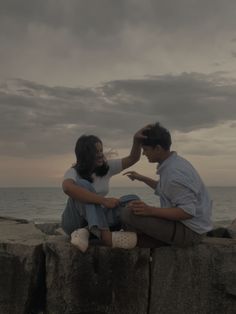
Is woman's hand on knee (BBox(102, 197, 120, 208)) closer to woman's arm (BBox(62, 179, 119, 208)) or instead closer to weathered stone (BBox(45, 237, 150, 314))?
woman's arm (BBox(62, 179, 119, 208))

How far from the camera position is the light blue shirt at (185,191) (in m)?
4.56

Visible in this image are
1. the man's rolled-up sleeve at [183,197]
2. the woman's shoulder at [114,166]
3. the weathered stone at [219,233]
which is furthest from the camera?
the weathered stone at [219,233]

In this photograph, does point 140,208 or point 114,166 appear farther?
point 114,166

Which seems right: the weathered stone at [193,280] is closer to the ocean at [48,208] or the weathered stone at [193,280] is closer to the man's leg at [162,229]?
the man's leg at [162,229]

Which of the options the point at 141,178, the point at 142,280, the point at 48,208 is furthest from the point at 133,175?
the point at 48,208

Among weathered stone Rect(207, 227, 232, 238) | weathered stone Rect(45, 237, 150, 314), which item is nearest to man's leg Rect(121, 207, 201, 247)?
weathered stone Rect(45, 237, 150, 314)

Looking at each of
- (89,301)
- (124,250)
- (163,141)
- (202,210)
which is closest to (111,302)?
(89,301)

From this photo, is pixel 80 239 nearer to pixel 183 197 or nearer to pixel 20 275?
pixel 20 275

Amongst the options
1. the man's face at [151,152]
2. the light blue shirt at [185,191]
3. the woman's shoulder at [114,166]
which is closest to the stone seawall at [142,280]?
the light blue shirt at [185,191]

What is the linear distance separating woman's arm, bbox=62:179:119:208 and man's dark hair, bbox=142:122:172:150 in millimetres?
625

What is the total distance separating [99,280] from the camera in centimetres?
475

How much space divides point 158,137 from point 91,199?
836mm

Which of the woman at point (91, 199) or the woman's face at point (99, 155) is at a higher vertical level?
the woman's face at point (99, 155)

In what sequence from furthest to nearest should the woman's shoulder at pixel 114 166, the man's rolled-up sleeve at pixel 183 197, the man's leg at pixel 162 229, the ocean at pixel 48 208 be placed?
1. the ocean at pixel 48 208
2. the woman's shoulder at pixel 114 166
3. the man's leg at pixel 162 229
4. the man's rolled-up sleeve at pixel 183 197
